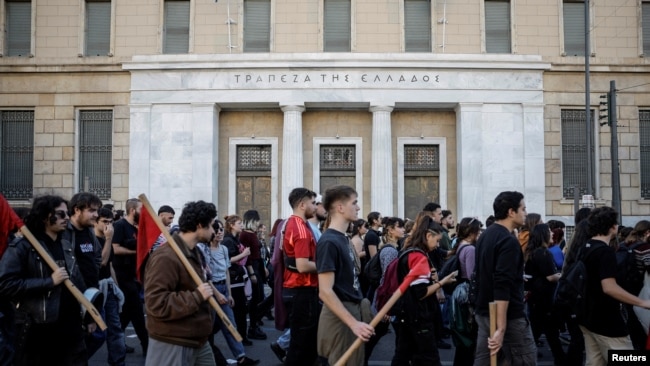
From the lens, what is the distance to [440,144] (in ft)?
82.4

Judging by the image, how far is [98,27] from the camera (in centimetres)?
2502

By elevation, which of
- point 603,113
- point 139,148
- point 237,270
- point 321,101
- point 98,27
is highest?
point 98,27

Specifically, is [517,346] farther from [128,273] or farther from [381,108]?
[381,108]

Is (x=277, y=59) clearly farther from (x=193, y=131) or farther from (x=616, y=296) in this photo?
(x=616, y=296)

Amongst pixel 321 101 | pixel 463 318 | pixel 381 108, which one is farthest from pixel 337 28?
pixel 463 318

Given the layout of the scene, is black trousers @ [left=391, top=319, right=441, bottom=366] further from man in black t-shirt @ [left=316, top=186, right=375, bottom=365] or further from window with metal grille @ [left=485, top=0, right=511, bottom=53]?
window with metal grille @ [left=485, top=0, right=511, bottom=53]

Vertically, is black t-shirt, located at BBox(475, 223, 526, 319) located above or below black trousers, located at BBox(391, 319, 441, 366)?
above

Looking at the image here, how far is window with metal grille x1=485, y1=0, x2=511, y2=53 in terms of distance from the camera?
2470cm

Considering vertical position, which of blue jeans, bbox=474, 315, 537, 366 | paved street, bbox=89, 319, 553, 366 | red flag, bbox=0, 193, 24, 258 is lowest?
paved street, bbox=89, 319, 553, 366

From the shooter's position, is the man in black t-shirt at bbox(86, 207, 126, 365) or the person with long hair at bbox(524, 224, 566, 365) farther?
the person with long hair at bbox(524, 224, 566, 365)

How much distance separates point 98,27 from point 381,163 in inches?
472

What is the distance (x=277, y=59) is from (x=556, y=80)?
10.5 metres

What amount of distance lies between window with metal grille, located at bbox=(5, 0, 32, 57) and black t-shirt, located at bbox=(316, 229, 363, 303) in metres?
23.3

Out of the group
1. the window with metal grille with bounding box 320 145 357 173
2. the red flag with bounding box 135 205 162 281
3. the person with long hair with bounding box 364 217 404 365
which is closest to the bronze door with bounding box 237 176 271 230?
the window with metal grille with bounding box 320 145 357 173
